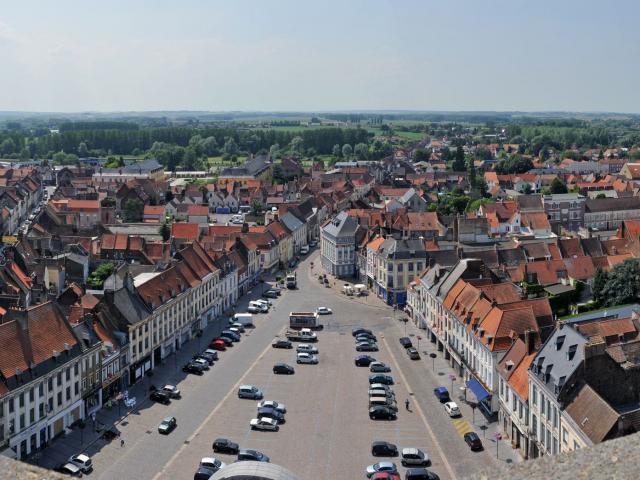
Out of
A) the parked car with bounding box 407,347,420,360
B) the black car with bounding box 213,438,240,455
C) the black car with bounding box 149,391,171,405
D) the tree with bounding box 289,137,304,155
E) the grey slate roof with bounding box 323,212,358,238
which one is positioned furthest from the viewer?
the tree with bounding box 289,137,304,155

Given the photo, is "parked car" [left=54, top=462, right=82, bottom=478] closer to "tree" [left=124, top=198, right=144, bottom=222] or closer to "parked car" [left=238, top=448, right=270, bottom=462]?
"parked car" [left=238, top=448, right=270, bottom=462]

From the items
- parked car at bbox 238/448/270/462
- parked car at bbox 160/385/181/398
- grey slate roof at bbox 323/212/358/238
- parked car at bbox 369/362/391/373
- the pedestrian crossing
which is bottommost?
parked car at bbox 369/362/391/373

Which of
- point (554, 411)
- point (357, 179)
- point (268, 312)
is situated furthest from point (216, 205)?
point (554, 411)

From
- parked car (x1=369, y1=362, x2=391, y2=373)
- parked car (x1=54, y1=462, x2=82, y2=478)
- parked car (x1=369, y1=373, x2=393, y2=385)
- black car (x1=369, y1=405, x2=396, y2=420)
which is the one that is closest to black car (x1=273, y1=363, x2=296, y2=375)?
parked car (x1=369, y1=362, x2=391, y2=373)

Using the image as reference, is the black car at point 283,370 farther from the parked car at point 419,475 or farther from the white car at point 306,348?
the parked car at point 419,475

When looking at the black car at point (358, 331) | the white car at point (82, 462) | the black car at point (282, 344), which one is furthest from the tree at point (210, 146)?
the white car at point (82, 462)

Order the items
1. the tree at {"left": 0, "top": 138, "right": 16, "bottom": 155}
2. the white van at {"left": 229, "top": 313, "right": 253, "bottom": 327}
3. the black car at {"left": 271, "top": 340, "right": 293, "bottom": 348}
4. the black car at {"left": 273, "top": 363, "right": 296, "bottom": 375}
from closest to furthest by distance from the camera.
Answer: the black car at {"left": 273, "top": 363, "right": 296, "bottom": 375}, the black car at {"left": 271, "top": 340, "right": 293, "bottom": 348}, the white van at {"left": 229, "top": 313, "right": 253, "bottom": 327}, the tree at {"left": 0, "top": 138, "right": 16, "bottom": 155}

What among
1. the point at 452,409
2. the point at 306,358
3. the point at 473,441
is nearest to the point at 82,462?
the point at 473,441
